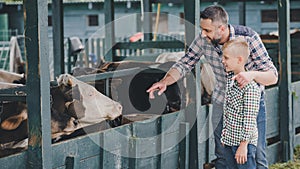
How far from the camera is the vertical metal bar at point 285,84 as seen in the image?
751 cm

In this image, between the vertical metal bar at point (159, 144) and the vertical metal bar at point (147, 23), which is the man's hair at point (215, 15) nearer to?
the vertical metal bar at point (159, 144)

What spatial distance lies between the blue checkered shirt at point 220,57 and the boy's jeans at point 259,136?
102 millimetres

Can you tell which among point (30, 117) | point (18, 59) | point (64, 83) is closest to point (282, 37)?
point (64, 83)

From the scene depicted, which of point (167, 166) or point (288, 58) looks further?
point (288, 58)

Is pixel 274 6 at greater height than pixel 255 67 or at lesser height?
greater

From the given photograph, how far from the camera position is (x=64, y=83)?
517 centimetres

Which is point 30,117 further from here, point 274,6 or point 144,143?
point 274,6

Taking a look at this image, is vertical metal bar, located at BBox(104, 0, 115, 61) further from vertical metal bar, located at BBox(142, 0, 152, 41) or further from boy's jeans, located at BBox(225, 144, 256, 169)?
boy's jeans, located at BBox(225, 144, 256, 169)

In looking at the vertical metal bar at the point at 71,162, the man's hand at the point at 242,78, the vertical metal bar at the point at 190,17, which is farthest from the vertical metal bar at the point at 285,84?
the vertical metal bar at the point at 71,162

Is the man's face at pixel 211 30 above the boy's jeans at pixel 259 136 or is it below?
above

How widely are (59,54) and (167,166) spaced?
3399 mm

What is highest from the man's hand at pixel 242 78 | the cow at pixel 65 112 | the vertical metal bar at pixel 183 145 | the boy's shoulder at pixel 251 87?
the man's hand at pixel 242 78

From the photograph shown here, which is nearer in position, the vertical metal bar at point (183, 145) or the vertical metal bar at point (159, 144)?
the vertical metal bar at point (159, 144)

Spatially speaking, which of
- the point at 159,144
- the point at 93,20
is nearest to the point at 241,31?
the point at 159,144
